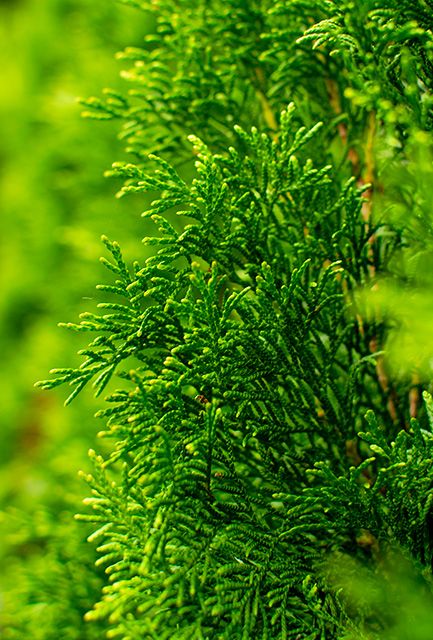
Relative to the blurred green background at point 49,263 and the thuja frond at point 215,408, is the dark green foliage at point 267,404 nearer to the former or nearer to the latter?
the thuja frond at point 215,408

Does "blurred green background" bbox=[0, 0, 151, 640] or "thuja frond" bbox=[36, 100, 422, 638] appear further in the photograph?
"blurred green background" bbox=[0, 0, 151, 640]

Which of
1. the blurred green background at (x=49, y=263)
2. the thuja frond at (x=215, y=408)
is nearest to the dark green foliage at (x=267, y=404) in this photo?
the thuja frond at (x=215, y=408)

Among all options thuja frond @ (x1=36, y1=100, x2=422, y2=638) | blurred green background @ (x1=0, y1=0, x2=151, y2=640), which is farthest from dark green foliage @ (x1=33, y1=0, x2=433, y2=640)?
blurred green background @ (x1=0, y1=0, x2=151, y2=640)

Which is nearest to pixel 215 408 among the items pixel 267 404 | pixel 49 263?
pixel 267 404

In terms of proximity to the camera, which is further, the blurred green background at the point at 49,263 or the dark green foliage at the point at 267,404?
the blurred green background at the point at 49,263

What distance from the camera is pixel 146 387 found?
44.2 inches

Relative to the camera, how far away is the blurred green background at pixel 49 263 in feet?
6.17

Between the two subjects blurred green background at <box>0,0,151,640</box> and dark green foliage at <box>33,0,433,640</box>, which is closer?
dark green foliage at <box>33,0,433,640</box>

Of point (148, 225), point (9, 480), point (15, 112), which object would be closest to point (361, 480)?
point (148, 225)

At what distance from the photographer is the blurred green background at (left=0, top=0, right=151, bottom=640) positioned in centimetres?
188

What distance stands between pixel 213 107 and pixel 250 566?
1.17m

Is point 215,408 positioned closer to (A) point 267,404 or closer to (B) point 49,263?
(A) point 267,404

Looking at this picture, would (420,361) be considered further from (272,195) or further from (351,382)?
(272,195)

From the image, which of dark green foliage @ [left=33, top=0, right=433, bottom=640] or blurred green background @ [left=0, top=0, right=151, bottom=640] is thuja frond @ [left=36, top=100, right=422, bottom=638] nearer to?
dark green foliage @ [left=33, top=0, right=433, bottom=640]
